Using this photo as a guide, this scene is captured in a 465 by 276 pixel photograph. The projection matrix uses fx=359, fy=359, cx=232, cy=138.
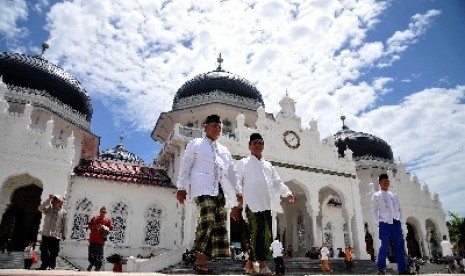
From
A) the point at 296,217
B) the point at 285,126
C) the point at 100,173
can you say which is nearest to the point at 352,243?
the point at 296,217

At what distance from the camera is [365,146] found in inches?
1137

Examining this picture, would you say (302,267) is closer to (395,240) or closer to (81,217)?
(395,240)

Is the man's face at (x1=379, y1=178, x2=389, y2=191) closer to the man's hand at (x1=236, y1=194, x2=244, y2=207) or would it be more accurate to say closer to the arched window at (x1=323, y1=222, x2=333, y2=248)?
the man's hand at (x1=236, y1=194, x2=244, y2=207)

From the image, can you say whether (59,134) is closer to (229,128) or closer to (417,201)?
(229,128)

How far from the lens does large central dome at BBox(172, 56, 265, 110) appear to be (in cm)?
2412

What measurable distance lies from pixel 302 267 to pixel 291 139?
8.10 metres

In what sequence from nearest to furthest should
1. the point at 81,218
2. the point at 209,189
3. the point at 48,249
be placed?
the point at 209,189 < the point at 48,249 < the point at 81,218

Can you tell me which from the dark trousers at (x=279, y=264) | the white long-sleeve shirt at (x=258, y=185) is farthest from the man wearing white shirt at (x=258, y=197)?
the dark trousers at (x=279, y=264)

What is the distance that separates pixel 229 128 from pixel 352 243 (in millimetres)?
10496

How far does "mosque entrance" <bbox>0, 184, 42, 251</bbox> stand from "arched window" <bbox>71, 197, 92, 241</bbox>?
6.68ft

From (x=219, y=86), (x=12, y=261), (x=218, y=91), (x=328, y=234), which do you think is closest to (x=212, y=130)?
(x=12, y=261)

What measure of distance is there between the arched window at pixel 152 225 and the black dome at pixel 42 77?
8.06 m

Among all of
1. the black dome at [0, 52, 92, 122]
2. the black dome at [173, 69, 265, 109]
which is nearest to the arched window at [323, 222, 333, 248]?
the black dome at [173, 69, 265, 109]

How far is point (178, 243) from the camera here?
18.3m
